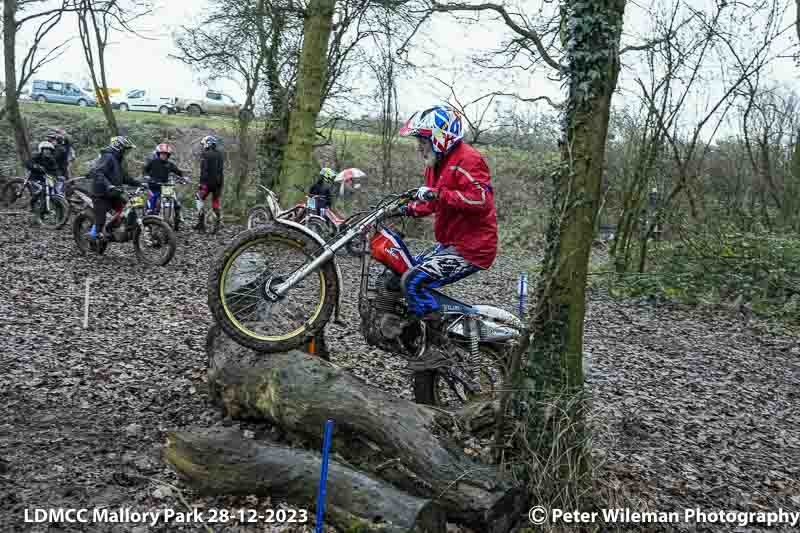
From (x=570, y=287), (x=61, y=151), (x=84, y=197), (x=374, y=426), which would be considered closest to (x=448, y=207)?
(x=570, y=287)

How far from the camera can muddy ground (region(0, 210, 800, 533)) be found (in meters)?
3.89

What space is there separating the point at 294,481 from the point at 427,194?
1.91 metres

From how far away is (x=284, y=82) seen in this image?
1800 cm

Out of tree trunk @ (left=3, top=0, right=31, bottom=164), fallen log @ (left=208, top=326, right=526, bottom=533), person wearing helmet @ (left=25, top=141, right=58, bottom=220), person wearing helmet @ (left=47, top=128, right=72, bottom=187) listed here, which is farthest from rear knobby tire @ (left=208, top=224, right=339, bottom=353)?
tree trunk @ (left=3, top=0, right=31, bottom=164)

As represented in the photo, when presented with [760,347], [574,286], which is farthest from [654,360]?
[574,286]

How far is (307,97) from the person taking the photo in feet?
40.9

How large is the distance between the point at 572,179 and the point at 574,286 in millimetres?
631

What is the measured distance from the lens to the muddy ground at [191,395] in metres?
3.89

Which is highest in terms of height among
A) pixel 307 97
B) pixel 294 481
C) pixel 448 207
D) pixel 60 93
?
pixel 60 93

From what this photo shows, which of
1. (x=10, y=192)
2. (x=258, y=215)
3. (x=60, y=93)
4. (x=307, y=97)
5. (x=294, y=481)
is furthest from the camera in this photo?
(x=60, y=93)

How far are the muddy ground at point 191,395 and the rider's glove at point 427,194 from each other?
1.74 m
